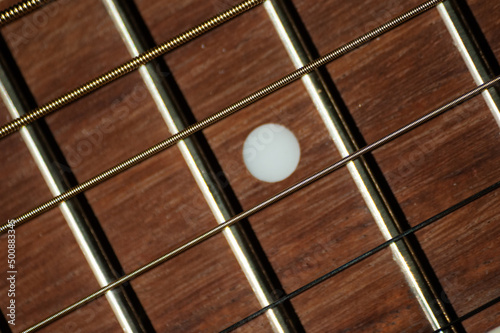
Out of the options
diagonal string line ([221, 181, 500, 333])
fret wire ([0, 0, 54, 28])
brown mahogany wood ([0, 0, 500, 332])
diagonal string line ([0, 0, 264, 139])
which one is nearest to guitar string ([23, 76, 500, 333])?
brown mahogany wood ([0, 0, 500, 332])

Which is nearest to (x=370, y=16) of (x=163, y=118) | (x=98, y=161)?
(x=163, y=118)


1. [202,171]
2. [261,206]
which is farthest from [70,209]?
[261,206]

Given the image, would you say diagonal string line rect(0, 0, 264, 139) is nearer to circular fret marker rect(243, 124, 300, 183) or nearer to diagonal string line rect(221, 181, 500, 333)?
circular fret marker rect(243, 124, 300, 183)

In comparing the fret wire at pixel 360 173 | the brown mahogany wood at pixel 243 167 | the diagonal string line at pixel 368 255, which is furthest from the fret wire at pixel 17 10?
the diagonal string line at pixel 368 255

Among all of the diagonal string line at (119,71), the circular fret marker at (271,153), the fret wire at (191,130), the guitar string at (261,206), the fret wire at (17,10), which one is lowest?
the guitar string at (261,206)

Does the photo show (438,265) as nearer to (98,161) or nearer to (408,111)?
(408,111)

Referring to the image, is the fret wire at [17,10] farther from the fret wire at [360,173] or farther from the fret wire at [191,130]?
the fret wire at [360,173]

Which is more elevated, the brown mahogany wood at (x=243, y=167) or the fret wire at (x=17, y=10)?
the fret wire at (x=17, y=10)
